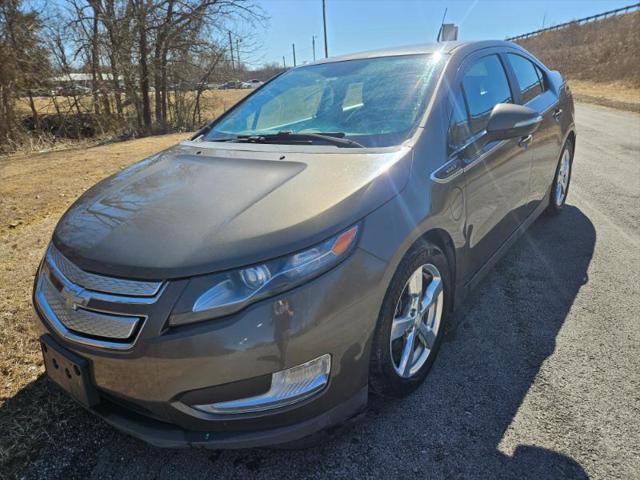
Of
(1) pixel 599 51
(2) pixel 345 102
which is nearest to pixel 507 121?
(2) pixel 345 102

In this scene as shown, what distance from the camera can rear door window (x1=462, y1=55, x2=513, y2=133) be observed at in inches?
107

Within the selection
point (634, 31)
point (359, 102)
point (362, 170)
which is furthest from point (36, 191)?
point (634, 31)

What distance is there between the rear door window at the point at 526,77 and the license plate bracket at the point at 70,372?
11.3 feet

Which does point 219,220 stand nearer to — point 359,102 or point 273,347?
point 273,347

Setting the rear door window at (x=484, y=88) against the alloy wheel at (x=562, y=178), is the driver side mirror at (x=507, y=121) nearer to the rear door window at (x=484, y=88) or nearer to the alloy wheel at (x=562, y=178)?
the rear door window at (x=484, y=88)

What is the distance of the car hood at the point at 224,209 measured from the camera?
5.41 feet

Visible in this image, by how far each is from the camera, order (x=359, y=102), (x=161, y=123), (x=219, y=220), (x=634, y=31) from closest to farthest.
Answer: (x=219, y=220)
(x=359, y=102)
(x=161, y=123)
(x=634, y=31)

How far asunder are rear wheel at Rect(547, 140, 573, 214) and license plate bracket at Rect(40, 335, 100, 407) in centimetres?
419

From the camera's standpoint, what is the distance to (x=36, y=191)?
6.47 m

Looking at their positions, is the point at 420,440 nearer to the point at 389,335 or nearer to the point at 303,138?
the point at 389,335

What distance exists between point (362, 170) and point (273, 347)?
0.91 metres

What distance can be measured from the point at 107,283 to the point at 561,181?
14.5 ft

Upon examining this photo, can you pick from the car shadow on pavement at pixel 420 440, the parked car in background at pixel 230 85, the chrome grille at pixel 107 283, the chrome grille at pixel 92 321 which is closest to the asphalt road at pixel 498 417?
the car shadow on pavement at pixel 420 440

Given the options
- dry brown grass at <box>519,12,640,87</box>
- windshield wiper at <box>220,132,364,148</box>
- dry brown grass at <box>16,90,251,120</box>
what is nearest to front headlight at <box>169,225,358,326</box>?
windshield wiper at <box>220,132,364,148</box>
